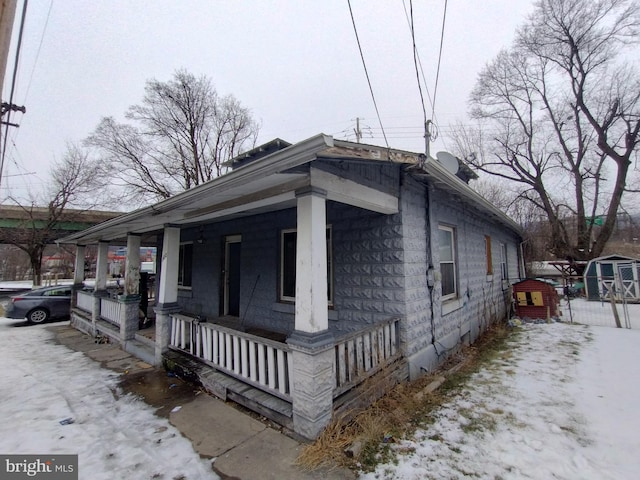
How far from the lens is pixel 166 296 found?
5.14 metres

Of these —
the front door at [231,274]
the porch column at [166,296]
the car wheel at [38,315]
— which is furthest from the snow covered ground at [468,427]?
the car wheel at [38,315]

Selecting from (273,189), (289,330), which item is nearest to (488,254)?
(289,330)

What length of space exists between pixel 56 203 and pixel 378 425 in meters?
23.5

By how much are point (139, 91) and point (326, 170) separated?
1929 cm

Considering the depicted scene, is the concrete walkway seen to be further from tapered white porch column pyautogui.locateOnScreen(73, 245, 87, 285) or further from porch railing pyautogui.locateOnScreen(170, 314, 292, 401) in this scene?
tapered white porch column pyautogui.locateOnScreen(73, 245, 87, 285)

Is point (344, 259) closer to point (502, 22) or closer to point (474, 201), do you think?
point (474, 201)

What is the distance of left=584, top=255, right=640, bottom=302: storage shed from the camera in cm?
1250

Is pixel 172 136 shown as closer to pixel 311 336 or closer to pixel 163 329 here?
pixel 163 329

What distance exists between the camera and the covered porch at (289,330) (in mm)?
2811

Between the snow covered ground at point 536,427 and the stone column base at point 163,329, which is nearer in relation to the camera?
the snow covered ground at point 536,427

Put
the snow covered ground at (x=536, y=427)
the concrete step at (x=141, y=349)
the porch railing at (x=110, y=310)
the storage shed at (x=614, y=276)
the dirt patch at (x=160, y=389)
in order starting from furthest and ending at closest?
1. the storage shed at (x=614, y=276)
2. the porch railing at (x=110, y=310)
3. the concrete step at (x=141, y=349)
4. the dirt patch at (x=160, y=389)
5. the snow covered ground at (x=536, y=427)

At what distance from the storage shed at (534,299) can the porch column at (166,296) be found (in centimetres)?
964

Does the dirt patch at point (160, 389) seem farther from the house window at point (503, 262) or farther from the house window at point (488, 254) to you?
the house window at point (503, 262)

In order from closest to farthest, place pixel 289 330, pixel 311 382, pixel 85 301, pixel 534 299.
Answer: pixel 311 382 < pixel 289 330 < pixel 534 299 < pixel 85 301
